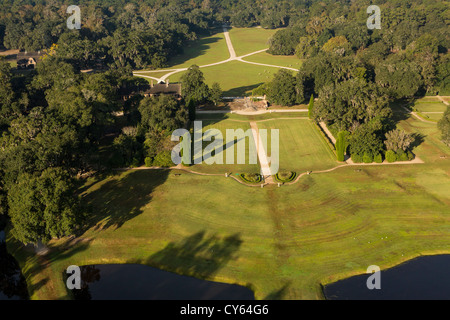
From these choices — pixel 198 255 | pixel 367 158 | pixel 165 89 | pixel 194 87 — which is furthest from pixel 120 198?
pixel 165 89

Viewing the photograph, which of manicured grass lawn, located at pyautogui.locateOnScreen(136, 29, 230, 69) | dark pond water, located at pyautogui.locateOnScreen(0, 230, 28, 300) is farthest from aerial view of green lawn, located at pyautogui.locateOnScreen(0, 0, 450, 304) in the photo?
manicured grass lawn, located at pyautogui.locateOnScreen(136, 29, 230, 69)

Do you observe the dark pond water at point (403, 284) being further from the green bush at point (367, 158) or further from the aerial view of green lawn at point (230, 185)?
the green bush at point (367, 158)

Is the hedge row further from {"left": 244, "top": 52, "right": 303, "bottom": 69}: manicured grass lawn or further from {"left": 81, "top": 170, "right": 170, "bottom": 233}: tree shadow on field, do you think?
{"left": 244, "top": 52, "right": 303, "bottom": 69}: manicured grass lawn

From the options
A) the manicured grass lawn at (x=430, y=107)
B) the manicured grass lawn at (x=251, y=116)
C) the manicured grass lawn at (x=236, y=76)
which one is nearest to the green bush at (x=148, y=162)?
the manicured grass lawn at (x=251, y=116)

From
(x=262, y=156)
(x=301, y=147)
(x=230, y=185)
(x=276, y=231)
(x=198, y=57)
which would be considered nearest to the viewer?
(x=276, y=231)

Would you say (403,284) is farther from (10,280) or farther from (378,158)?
(10,280)
